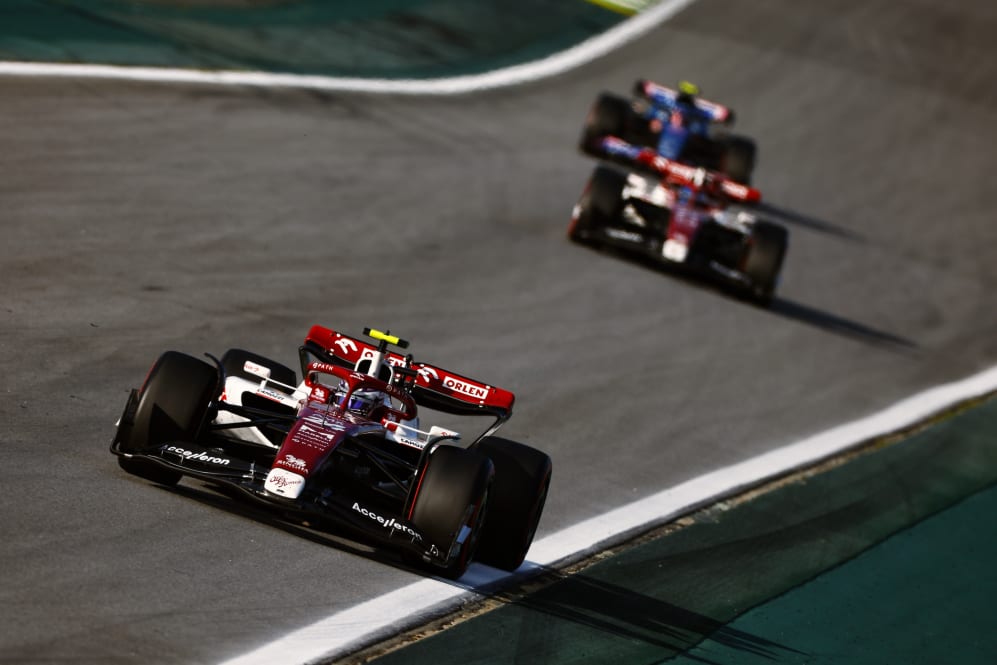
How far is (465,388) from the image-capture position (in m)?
10.1

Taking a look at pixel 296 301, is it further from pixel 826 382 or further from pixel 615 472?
pixel 826 382

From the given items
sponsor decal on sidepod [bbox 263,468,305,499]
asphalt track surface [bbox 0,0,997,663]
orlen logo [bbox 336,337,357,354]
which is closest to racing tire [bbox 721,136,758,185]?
asphalt track surface [bbox 0,0,997,663]

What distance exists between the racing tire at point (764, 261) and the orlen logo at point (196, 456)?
478 inches

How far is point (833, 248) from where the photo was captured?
2544 cm

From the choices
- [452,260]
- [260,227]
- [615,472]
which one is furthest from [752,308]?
[615,472]

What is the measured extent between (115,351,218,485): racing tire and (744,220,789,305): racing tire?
11839mm

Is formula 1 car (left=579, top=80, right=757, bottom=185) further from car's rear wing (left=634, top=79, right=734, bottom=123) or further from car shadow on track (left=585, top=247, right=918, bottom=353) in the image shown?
car shadow on track (left=585, top=247, right=918, bottom=353)

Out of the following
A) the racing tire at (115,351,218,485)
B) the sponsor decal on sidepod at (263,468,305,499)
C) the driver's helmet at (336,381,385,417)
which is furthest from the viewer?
the driver's helmet at (336,381,385,417)

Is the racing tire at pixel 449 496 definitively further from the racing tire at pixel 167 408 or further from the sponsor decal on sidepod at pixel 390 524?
the racing tire at pixel 167 408

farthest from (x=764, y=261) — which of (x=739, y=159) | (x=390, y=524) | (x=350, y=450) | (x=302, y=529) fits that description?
(x=390, y=524)

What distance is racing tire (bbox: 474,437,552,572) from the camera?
972 centimetres

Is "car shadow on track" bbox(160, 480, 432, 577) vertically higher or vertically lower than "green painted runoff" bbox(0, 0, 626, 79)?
lower

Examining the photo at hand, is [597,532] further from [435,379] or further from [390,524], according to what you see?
[390,524]

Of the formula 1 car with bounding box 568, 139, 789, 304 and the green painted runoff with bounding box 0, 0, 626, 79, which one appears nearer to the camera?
the formula 1 car with bounding box 568, 139, 789, 304
